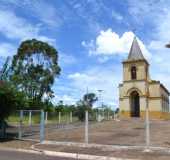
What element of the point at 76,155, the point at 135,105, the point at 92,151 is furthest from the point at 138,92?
the point at 76,155

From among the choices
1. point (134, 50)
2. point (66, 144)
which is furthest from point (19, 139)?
point (134, 50)

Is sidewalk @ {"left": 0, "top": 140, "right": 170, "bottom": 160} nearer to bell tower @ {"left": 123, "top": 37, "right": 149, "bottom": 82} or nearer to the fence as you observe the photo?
the fence

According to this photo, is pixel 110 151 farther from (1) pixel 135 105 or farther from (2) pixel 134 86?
(1) pixel 135 105

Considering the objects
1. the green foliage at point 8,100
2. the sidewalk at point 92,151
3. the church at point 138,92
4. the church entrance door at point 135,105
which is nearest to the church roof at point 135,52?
the church at point 138,92

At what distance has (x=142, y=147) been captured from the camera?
1661 centimetres

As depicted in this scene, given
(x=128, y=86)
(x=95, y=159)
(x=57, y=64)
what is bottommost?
(x=95, y=159)

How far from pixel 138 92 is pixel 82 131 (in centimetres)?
3047

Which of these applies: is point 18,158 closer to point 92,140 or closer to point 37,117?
point 92,140

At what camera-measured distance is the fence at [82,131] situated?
19484mm

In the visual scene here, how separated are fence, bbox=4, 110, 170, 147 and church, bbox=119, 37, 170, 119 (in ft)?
32.8

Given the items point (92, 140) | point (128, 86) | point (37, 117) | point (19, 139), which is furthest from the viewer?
→ point (128, 86)

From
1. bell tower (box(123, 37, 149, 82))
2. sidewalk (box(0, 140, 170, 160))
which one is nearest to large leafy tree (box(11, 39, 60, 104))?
bell tower (box(123, 37, 149, 82))

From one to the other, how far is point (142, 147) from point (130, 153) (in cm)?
88

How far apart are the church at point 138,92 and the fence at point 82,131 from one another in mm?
10009
